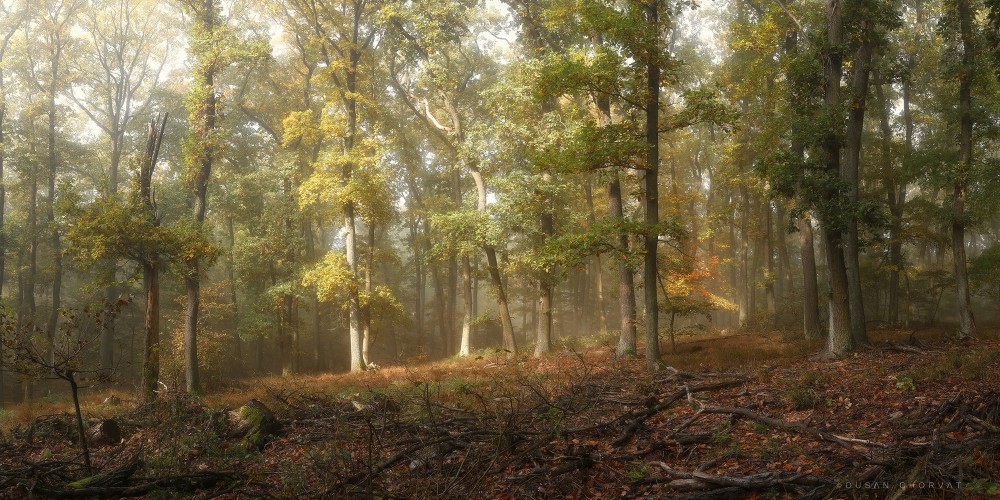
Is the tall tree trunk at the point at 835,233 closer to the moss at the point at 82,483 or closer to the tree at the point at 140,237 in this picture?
the moss at the point at 82,483

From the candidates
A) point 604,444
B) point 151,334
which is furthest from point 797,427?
point 151,334

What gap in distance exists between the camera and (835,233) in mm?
14000

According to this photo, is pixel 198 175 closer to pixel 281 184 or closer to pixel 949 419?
pixel 281 184

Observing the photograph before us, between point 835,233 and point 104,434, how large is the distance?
17.7 m

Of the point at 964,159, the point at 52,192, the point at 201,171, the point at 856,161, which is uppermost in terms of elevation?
the point at 52,192

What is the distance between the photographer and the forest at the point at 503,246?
21.8 feet

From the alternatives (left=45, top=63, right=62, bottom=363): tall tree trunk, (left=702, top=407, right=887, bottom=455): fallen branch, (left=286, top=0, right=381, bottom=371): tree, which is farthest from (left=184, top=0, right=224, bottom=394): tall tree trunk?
(left=702, top=407, right=887, bottom=455): fallen branch

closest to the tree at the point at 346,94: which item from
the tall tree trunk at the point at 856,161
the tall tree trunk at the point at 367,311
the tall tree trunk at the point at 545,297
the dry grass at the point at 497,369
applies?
the tall tree trunk at the point at 367,311

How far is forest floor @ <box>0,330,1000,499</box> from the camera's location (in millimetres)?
5355

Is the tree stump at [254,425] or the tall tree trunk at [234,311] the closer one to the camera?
the tree stump at [254,425]

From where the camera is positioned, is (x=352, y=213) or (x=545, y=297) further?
(x=352, y=213)

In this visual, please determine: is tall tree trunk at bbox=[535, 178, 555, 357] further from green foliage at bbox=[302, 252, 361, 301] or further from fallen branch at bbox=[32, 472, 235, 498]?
fallen branch at bbox=[32, 472, 235, 498]

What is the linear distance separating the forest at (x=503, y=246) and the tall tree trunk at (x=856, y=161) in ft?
0.33

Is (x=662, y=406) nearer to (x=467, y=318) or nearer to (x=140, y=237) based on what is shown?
(x=140, y=237)
